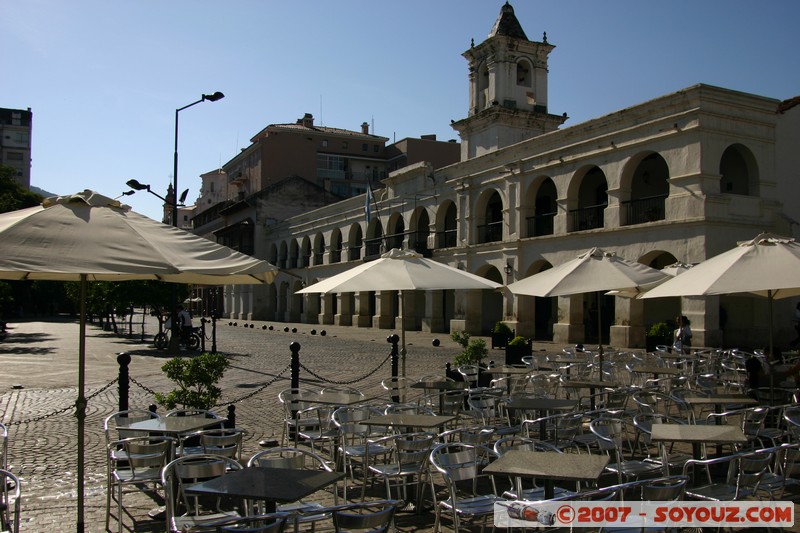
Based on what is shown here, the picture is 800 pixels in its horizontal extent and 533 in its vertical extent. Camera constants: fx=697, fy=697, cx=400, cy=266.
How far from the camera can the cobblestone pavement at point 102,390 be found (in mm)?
6410

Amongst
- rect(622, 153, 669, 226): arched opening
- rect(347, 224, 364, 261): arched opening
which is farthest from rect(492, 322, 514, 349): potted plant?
rect(347, 224, 364, 261): arched opening

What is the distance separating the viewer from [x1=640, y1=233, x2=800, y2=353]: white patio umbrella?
780cm

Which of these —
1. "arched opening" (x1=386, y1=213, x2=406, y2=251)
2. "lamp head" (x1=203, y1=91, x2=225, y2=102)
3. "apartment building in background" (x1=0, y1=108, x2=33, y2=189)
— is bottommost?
"arched opening" (x1=386, y1=213, x2=406, y2=251)

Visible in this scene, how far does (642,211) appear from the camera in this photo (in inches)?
1061

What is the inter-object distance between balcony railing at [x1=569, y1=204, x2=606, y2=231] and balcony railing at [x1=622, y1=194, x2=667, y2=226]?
5.10ft

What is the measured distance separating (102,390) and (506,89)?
30.6 meters

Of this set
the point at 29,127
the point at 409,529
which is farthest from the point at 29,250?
the point at 29,127

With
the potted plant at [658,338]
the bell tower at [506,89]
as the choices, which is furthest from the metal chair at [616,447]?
the bell tower at [506,89]

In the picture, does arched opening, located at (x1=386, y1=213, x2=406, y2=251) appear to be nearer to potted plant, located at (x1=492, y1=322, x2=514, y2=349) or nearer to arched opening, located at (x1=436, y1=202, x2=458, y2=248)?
arched opening, located at (x1=436, y1=202, x2=458, y2=248)

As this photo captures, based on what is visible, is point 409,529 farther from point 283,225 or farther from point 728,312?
point 283,225

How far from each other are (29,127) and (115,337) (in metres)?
97.7

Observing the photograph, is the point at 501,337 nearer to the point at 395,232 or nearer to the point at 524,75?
the point at 524,75

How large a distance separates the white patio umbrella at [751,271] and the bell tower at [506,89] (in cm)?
2835

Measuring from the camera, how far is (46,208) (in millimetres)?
5391
